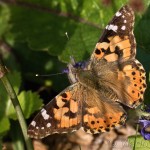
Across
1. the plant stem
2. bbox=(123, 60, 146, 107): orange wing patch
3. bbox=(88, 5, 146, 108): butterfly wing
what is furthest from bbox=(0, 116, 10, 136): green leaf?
bbox=(123, 60, 146, 107): orange wing patch

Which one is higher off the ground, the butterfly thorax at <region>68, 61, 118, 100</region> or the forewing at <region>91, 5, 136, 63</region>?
the forewing at <region>91, 5, 136, 63</region>

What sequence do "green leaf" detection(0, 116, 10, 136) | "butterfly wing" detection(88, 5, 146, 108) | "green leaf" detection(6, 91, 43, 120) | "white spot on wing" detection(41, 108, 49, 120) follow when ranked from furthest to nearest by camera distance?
"green leaf" detection(6, 91, 43, 120) → "green leaf" detection(0, 116, 10, 136) → "butterfly wing" detection(88, 5, 146, 108) → "white spot on wing" detection(41, 108, 49, 120)

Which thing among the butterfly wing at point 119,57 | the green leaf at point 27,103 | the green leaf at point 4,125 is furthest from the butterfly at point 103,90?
the green leaf at point 4,125

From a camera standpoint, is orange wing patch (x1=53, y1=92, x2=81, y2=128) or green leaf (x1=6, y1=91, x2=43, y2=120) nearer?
orange wing patch (x1=53, y1=92, x2=81, y2=128)

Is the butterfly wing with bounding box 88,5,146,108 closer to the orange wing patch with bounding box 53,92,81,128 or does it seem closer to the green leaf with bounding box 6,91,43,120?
the orange wing patch with bounding box 53,92,81,128

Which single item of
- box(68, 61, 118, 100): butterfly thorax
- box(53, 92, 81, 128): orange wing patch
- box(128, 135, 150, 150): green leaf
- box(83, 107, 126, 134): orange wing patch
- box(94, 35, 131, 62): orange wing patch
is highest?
box(94, 35, 131, 62): orange wing patch

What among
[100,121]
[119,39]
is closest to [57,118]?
[100,121]

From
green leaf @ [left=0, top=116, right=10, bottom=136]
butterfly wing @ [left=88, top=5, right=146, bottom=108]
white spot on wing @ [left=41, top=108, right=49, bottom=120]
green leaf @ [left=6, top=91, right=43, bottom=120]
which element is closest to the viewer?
white spot on wing @ [left=41, top=108, right=49, bottom=120]
